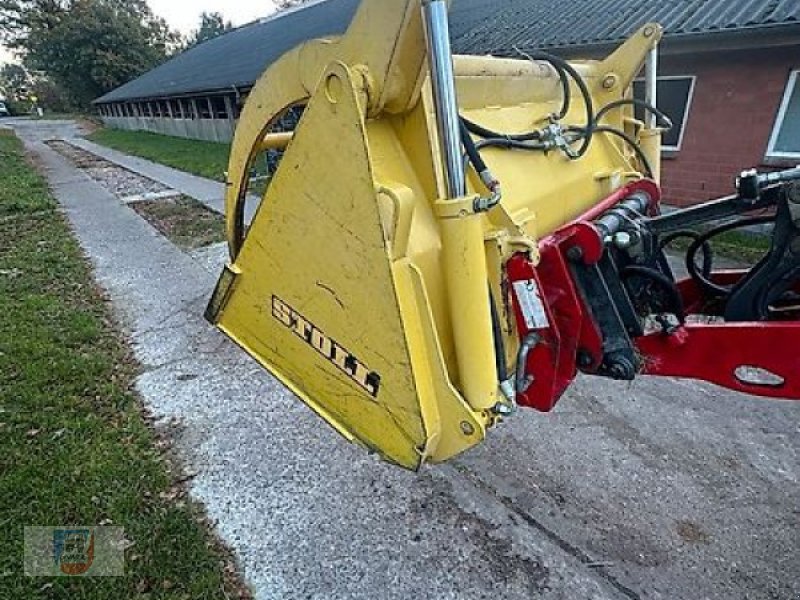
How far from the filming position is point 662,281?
1715 millimetres

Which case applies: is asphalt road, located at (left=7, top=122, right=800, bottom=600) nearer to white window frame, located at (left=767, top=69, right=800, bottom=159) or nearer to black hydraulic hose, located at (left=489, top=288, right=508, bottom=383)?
black hydraulic hose, located at (left=489, top=288, right=508, bottom=383)

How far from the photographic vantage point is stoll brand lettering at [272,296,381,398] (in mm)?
1438

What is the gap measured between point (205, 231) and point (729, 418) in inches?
242

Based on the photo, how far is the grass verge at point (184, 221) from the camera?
6605 millimetres

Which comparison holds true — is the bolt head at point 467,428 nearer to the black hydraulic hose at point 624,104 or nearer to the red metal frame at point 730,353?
the red metal frame at point 730,353

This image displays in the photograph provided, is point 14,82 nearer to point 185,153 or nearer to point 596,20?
point 185,153

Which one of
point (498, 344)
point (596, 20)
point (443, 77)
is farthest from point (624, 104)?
point (596, 20)

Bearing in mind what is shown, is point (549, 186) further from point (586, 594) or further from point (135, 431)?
point (135, 431)

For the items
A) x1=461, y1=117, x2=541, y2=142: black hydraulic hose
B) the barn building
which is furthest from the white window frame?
x1=461, y1=117, x2=541, y2=142: black hydraulic hose

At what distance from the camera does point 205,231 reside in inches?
274

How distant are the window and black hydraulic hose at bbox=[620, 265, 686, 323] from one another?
18.8ft

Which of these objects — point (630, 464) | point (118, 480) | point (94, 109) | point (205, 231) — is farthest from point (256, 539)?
point (94, 109)

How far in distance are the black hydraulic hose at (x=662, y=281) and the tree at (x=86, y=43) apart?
48474 mm

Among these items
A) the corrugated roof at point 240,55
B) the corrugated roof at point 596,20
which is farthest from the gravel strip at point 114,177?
the corrugated roof at point 596,20
